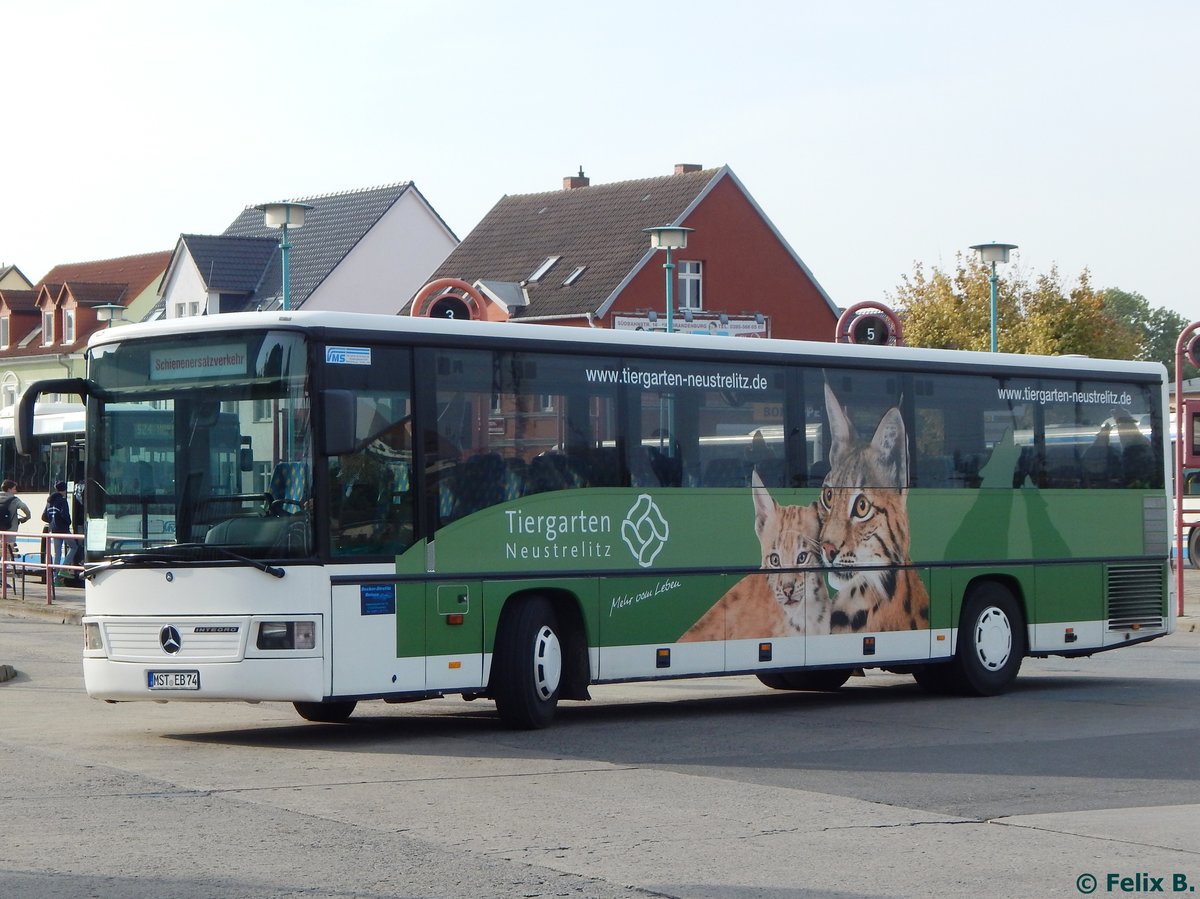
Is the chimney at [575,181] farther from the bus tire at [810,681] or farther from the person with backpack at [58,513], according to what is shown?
the bus tire at [810,681]

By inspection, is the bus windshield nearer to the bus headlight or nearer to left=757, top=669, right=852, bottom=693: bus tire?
the bus headlight

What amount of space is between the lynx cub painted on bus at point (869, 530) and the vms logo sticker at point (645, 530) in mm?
1920

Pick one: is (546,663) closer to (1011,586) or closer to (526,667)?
(526,667)

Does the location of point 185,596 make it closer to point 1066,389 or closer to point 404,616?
point 404,616

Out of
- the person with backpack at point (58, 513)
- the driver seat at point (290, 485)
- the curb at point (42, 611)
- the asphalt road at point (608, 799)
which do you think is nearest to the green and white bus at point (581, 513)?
the driver seat at point (290, 485)

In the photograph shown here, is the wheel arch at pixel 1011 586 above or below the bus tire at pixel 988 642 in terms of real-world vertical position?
above

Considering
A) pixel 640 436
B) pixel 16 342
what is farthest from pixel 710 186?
pixel 640 436

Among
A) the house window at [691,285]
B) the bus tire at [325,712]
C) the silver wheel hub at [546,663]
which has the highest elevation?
the house window at [691,285]

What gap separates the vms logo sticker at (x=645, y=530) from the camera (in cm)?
1534

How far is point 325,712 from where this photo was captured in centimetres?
1544

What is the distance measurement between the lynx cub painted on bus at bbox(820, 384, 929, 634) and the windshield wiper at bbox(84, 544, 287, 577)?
18.2ft

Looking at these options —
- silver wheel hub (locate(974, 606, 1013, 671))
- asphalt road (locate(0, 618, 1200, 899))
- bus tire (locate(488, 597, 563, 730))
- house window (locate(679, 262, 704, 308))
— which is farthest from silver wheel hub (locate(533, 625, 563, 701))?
house window (locate(679, 262, 704, 308))

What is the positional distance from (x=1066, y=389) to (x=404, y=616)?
8.09 meters

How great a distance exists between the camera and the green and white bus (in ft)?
43.9
